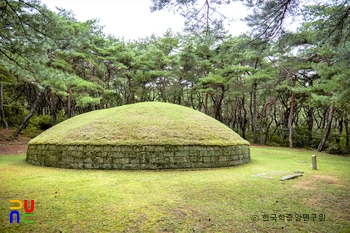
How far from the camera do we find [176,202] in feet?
14.1

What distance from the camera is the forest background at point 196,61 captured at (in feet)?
16.4

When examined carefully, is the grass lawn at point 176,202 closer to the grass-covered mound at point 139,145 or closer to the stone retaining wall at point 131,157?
the stone retaining wall at point 131,157

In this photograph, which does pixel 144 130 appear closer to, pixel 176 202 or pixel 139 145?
pixel 139 145

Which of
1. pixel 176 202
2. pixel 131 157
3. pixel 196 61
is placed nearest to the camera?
pixel 176 202

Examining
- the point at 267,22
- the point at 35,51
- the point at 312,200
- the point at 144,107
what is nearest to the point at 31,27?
the point at 35,51

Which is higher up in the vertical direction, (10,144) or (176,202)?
(10,144)

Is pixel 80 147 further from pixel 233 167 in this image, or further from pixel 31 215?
pixel 233 167

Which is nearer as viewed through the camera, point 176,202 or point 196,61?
point 176,202

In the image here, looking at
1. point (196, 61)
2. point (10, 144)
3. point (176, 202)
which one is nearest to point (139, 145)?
point (176, 202)

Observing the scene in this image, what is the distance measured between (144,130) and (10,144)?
11432 millimetres

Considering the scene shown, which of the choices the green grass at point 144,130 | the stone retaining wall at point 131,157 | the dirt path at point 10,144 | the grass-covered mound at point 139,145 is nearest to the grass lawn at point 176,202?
the stone retaining wall at point 131,157

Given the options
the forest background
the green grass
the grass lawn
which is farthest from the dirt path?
the grass lawn

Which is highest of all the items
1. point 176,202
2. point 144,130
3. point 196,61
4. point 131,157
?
point 196,61

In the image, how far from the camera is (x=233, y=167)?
28.1 ft
